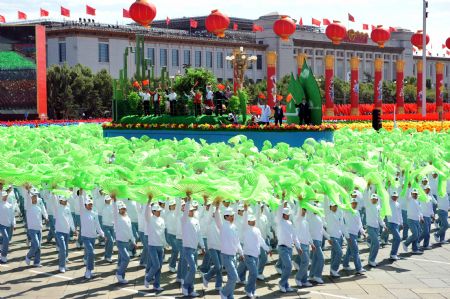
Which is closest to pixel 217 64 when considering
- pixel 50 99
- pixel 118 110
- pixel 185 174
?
pixel 50 99

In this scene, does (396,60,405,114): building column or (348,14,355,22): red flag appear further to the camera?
(348,14,355,22): red flag

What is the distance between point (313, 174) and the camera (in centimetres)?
1482

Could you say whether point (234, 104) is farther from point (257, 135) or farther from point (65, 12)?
point (65, 12)

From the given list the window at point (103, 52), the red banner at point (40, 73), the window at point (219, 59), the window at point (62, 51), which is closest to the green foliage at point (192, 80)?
the red banner at point (40, 73)

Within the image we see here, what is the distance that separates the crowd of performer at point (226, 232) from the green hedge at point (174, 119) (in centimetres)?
1693

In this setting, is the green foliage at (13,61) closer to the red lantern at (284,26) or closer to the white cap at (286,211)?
the red lantern at (284,26)

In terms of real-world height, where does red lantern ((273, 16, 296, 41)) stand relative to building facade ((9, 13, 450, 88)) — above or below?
below

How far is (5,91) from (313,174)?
141 ft

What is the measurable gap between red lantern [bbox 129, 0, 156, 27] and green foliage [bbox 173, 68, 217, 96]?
3.35 metres

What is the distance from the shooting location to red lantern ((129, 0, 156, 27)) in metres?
35.4

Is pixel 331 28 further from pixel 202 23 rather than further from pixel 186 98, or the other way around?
pixel 202 23

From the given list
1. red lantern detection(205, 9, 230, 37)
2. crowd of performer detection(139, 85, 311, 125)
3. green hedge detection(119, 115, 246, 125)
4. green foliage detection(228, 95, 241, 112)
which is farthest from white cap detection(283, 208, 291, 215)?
red lantern detection(205, 9, 230, 37)

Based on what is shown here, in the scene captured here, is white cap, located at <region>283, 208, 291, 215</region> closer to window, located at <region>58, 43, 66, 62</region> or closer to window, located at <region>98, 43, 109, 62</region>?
window, located at <region>98, 43, 109, 62</region>

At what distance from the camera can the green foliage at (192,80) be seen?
37.3 meters
